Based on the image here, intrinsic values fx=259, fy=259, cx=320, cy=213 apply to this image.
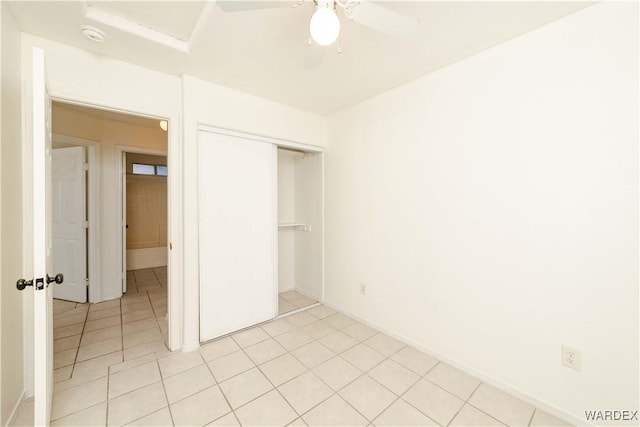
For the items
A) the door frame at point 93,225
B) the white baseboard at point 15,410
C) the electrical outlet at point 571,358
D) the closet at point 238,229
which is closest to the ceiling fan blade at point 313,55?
the closet at point 238,229

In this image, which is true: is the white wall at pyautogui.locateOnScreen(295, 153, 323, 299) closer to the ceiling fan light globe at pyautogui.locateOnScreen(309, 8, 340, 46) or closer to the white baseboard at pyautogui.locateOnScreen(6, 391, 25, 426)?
the ceiling fan light globe at pyautogui.locateOnScreen(309, 8, 340, 46)

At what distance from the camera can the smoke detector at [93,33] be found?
1722 mm

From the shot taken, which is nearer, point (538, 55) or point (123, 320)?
point (538, 55)

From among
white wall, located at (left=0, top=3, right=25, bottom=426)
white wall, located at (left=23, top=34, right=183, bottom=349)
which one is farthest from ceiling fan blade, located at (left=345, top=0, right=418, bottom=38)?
white wall, located at (left=0, top=3, right=25, bottom=426)

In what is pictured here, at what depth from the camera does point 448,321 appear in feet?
7.16

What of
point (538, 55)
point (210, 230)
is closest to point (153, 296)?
point (210, 230)

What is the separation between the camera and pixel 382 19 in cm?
123

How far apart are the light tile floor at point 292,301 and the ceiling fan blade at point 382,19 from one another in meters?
2.94

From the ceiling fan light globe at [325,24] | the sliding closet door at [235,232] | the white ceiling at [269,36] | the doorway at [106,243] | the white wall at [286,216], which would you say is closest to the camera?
the ceiling fan light globe at [325,24]

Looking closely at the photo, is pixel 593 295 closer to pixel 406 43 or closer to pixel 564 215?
pixel 564 215

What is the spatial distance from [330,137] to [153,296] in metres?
3.36

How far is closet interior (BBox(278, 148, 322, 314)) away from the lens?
3477mm

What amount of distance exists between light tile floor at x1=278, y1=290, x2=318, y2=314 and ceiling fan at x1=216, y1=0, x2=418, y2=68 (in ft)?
9.51

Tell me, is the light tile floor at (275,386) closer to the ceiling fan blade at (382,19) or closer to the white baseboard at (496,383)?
the white baseboard at (496,383)
